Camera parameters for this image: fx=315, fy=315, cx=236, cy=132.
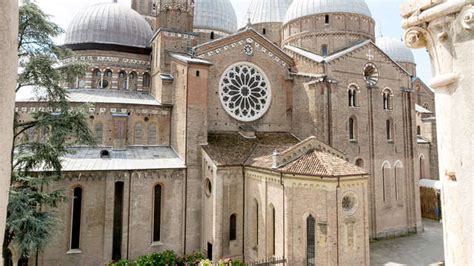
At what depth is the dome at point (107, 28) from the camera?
23000mm


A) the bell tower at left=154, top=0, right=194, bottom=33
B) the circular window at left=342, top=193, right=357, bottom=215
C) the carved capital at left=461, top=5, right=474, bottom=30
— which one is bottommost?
the circular window at left=342, top=193, right=357, bottom=215

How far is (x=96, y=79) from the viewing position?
21.8 m

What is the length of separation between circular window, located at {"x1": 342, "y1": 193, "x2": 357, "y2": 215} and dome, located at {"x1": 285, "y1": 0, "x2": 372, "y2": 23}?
16658 millimetres

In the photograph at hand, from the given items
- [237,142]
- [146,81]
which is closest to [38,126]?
[237,142]

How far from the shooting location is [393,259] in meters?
17.6

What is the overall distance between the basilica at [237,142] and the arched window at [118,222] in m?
0.07

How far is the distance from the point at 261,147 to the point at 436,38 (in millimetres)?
15541

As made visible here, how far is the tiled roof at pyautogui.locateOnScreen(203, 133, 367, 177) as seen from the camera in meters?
14.5

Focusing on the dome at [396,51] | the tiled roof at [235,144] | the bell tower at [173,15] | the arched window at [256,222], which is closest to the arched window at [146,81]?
the bell tower at [173,15]

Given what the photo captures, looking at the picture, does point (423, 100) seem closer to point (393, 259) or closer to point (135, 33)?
point (393, 259)

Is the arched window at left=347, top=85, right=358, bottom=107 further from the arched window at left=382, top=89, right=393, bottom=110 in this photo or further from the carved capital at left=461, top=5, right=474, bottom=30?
the carved capital at left=461, top=5, right=474, bottom=30

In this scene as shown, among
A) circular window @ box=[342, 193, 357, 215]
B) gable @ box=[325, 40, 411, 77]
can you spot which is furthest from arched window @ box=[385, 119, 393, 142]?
circular window @ box=[342, 193, 357, 215]

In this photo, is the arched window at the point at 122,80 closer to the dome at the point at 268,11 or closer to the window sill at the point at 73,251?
the window sill at the point at 73,251

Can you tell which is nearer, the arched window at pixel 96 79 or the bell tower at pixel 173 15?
the bell tower at pixel 173 15
